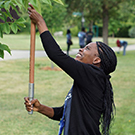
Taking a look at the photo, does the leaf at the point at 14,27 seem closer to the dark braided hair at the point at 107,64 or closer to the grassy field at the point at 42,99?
the dark braided hair at the point at 107,64

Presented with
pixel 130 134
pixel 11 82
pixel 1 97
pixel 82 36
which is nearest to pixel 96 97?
pixel 130 134

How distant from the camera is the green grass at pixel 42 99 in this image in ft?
Answer: 18.9

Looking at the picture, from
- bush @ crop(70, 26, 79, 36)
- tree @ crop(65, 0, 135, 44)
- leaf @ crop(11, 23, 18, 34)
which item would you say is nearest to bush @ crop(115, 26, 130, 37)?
bush @ crop(70, 26, 79, 36)

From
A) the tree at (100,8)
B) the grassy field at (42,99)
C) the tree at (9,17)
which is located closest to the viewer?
the tree at (9,17)

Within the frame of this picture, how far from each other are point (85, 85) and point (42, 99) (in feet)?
18.8

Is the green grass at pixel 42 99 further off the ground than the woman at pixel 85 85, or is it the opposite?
the woman at pixel 85 85

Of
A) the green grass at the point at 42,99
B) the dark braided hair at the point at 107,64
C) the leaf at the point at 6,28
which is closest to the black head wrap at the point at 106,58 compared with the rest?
the dark braided hair at the point at 107,64

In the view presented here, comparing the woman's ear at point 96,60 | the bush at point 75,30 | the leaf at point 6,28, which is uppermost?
the leaf at point 6,28

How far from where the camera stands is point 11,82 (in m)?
10.5

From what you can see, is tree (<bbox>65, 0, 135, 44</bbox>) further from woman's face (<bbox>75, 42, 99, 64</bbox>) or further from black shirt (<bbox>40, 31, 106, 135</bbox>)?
black shirt (<bbox>40, 31, 106, 135</bbox>)

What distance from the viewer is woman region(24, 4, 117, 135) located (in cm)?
232

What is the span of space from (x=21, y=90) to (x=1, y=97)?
1.08 meters

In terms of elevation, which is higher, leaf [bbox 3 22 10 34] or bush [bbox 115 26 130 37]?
leaf [bbox 3 22 10 34]

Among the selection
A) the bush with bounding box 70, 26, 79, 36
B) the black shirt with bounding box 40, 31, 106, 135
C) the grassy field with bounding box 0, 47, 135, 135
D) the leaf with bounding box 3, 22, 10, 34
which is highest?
the leaf with bounding box 3, 22, 10, 34
